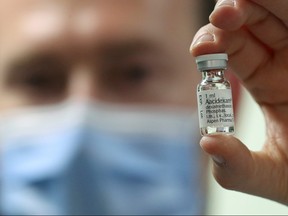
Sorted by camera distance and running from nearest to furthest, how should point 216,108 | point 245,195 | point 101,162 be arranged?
point 216,108 < point 101,162 < point 245,195

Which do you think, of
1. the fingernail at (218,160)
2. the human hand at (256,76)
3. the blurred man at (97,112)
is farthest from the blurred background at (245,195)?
the fingernail at (218,160)

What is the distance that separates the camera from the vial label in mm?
682

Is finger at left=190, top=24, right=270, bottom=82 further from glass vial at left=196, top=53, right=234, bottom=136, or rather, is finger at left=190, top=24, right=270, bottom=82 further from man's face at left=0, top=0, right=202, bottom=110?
man's face at left=0, top=0, right=202, bottom=110

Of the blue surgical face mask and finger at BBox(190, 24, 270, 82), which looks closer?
finger at BBox(190, 24, 270, 82)

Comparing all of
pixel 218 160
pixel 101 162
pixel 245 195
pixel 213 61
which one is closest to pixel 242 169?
pixel 218 160

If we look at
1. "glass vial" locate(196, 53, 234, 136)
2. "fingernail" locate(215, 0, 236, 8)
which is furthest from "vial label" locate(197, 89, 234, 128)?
"fingernail" locate(215, 0, 236, 8)

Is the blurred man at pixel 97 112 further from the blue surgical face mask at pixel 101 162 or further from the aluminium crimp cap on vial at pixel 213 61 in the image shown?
the aluminium crimp cap on vial at pixel 213 61

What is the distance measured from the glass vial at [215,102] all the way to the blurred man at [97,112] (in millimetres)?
623

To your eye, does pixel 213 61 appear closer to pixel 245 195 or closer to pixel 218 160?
pixel 218 160

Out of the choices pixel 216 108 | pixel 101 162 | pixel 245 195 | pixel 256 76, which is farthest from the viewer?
pixel 245 195

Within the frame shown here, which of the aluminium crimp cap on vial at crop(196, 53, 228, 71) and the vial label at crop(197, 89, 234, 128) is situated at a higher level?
the aluminium crimp cap on vial at crop(196, 53, 228, 71)

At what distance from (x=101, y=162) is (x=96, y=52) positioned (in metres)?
0.30

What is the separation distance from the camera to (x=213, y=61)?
0.69 m

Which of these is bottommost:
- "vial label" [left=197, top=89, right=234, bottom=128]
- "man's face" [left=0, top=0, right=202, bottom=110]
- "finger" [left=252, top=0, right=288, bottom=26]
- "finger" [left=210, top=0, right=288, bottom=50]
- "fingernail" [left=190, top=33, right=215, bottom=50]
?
"vial label" [left=197, top=89, right=234, bottom=128]
